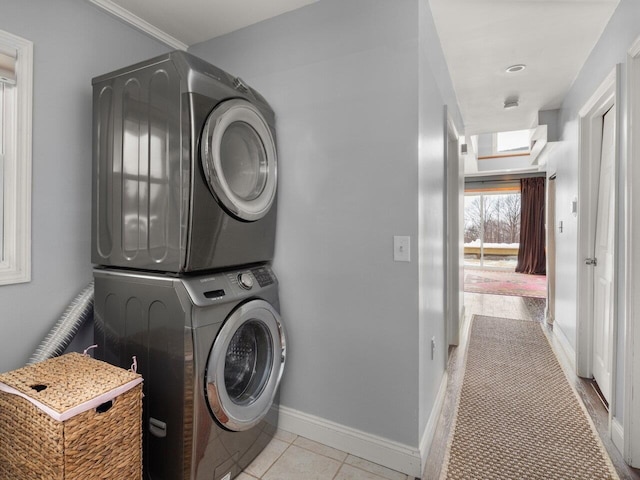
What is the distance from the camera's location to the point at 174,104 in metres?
1.51

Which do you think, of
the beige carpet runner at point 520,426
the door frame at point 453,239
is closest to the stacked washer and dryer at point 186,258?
the beige carpet runner at point 520,426

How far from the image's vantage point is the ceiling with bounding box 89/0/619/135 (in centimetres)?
203

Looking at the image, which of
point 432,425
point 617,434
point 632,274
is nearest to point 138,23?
point 432,425

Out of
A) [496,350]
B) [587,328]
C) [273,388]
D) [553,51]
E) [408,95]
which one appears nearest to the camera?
[408,95]

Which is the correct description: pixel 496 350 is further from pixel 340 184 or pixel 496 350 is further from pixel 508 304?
pixel 340 184

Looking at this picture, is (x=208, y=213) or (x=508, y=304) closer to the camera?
(x=208, y=213)

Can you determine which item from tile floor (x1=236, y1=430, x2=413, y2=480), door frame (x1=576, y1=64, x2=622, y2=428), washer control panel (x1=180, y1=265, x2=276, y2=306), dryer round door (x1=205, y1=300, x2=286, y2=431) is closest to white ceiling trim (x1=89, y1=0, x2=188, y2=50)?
washer control panel (x1=180, y1=265, x2=276, y2=306)

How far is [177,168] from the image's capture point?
1499mm

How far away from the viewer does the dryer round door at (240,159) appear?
5.08 feet

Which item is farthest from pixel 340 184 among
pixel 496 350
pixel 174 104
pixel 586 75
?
pixel 496 350

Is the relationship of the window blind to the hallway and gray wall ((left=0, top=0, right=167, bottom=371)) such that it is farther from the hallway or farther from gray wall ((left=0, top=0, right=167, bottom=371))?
the hallway

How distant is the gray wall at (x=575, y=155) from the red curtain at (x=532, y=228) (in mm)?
5013

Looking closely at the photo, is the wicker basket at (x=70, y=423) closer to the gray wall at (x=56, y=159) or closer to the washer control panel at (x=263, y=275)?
the gray wall at (x=56, y=159)

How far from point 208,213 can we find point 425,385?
4.72 ft
